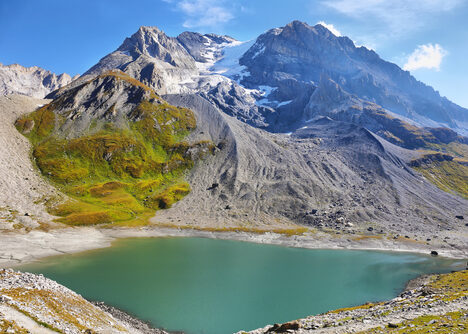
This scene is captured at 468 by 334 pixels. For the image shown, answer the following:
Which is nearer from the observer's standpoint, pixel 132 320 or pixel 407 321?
pixel 407 321

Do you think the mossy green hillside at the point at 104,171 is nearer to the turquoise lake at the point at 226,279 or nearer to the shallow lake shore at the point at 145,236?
the shallow lake shore at the point at 145,236

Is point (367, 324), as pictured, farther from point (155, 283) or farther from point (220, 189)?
point (220, 189)

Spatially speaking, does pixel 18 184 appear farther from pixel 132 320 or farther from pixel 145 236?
pixel 132 320

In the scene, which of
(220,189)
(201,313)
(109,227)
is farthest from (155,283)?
(220,189)

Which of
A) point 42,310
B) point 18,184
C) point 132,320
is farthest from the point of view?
point 18,184

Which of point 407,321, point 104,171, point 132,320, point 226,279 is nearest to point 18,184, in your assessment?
point 104,171

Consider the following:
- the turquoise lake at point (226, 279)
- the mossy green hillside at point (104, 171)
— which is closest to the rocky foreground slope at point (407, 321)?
the turquoise lake at point (226, 279)
